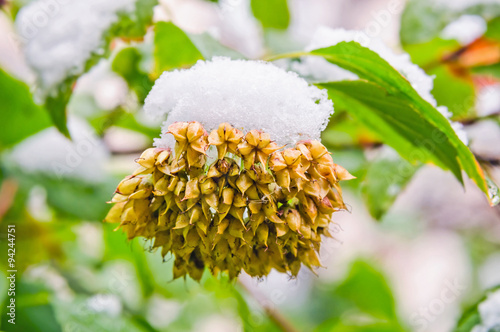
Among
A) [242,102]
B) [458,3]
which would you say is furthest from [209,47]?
[458,3]

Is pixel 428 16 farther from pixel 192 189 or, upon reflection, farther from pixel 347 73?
pixel 192 189

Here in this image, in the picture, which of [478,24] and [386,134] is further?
[478,24]

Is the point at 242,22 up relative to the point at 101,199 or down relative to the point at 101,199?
up

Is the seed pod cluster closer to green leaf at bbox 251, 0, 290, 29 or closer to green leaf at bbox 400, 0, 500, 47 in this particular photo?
green leaf at bbox 400, 0, 500, 47

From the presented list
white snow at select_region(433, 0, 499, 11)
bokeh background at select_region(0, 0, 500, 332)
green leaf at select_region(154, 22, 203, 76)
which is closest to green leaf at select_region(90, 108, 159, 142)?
bokeh background at select_region(0, 0, 500, 332)

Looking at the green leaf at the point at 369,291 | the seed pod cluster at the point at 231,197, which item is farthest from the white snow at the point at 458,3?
the green leaf at the point at 369,291

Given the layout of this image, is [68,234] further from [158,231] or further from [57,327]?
[158,231]

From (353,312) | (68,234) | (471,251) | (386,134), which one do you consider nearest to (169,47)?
(386,134)
